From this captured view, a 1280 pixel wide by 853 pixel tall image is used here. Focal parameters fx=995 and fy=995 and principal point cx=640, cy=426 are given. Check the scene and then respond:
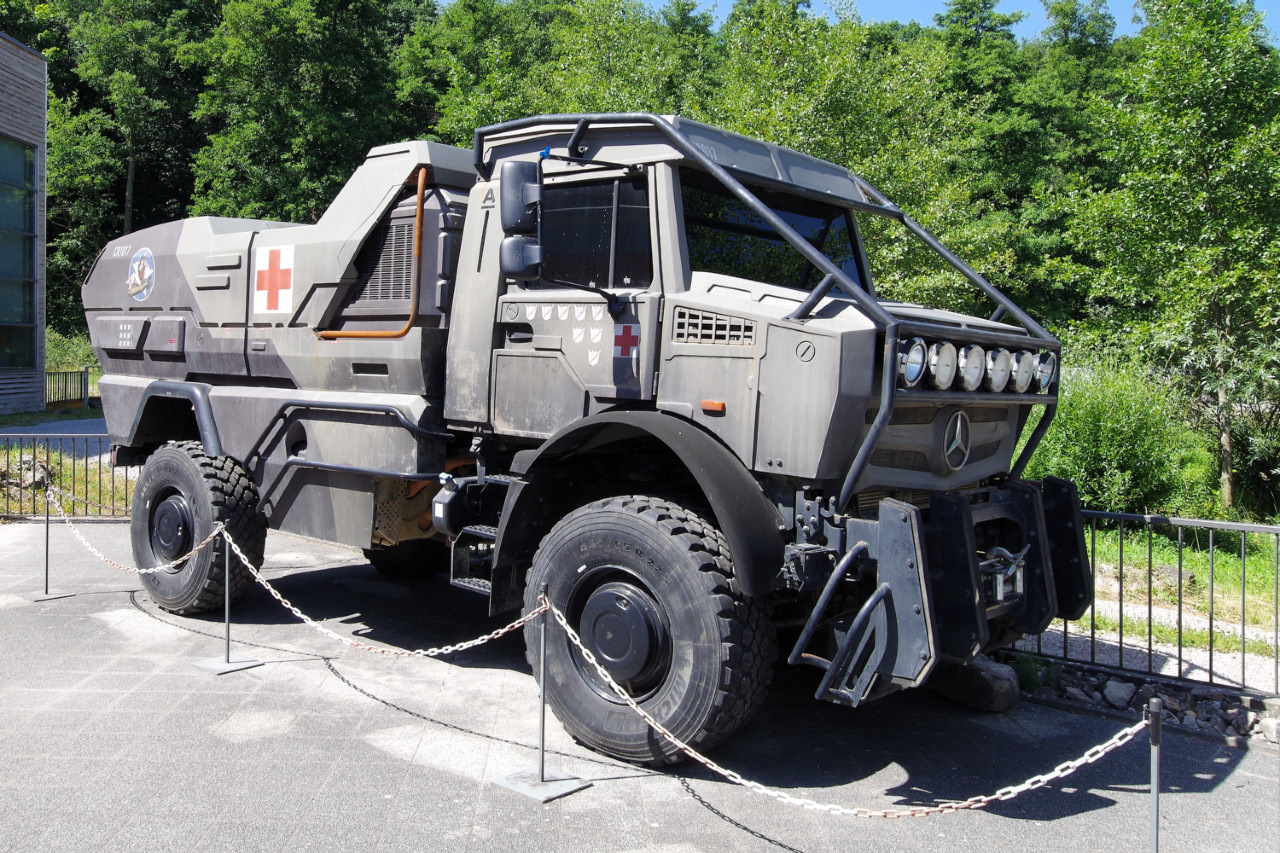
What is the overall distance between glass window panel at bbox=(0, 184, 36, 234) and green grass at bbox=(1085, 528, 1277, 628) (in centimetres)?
2374

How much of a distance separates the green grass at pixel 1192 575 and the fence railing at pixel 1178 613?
0.05ft

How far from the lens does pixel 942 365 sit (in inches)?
177

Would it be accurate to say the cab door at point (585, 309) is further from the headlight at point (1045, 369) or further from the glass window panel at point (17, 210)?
the glass window panel at point (17, 210)

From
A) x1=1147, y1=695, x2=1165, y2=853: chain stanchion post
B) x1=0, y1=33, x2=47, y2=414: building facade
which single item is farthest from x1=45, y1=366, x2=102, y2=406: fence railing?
x1=1147, y1=695, x2=1165, y2=853: chain stanchion post

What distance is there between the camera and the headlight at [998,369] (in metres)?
4.89

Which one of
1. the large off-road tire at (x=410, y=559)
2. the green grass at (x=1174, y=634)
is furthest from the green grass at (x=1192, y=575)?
the large off-road tire at (x=410, y=559)

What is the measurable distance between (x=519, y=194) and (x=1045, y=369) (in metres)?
2.96

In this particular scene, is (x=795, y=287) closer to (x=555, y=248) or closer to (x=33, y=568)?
(x=555, y=248)

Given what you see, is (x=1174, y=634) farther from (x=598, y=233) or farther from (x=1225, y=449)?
(x=1225, y=449)

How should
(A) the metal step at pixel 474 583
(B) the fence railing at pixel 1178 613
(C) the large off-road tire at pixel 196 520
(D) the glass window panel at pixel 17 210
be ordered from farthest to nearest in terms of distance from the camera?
(D) the glass window panel at pixel 17 210 → (C) the large off-road tire at pixel 196 520 → (B) the fence railing at pixel 1178 613 → (A) the metal step at pixel 474 583

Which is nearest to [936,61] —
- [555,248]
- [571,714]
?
[555,248]

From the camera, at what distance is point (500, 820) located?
13.9 ft

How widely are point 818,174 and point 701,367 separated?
1.72 m

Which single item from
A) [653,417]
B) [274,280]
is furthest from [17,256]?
[653,417]
